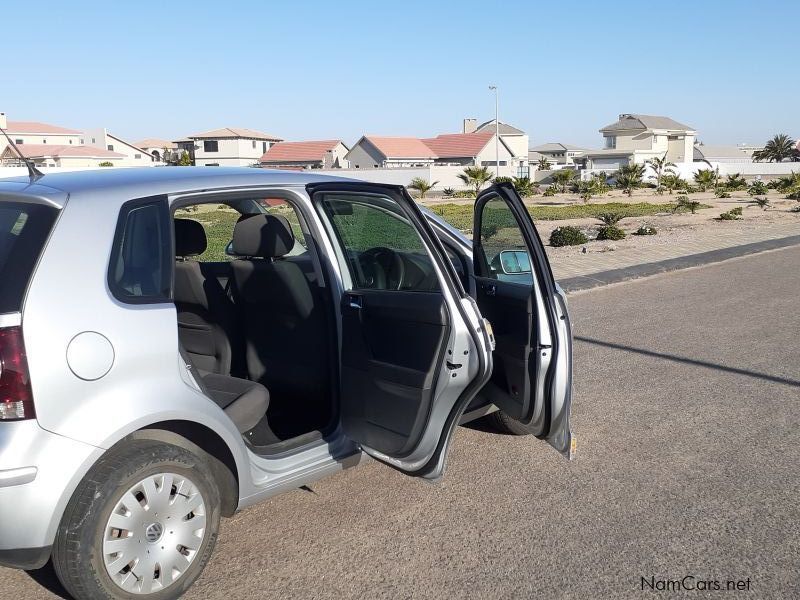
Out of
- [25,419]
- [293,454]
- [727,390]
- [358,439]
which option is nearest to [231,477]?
[293,454]

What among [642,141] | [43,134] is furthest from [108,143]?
[642,141]

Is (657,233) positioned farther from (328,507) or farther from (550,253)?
(328,507)

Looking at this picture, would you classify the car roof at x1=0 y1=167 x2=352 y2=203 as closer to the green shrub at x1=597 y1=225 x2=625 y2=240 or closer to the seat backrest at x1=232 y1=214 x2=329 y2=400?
the seat backrest at x1=232 y1=214 x2=329 y2=400

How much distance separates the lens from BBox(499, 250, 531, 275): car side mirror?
4.34 meters

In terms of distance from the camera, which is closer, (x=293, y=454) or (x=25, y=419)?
(x=25, y=419)

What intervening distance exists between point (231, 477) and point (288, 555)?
0.47m

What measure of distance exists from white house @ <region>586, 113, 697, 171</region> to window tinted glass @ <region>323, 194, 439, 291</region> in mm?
87125

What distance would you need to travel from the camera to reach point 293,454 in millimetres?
3629

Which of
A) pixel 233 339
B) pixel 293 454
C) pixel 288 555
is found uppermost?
pixel 233 339

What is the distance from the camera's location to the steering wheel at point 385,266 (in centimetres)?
434

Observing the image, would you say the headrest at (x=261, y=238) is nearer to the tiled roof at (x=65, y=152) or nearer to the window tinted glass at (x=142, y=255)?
the window tinted glass at (x=142, y=255)

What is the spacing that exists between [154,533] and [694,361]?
A: 502 cm

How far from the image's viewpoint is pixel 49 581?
329cm

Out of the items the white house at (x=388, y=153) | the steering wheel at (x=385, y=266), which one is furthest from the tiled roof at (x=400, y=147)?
the steering wheel at (x=385, y=266)
